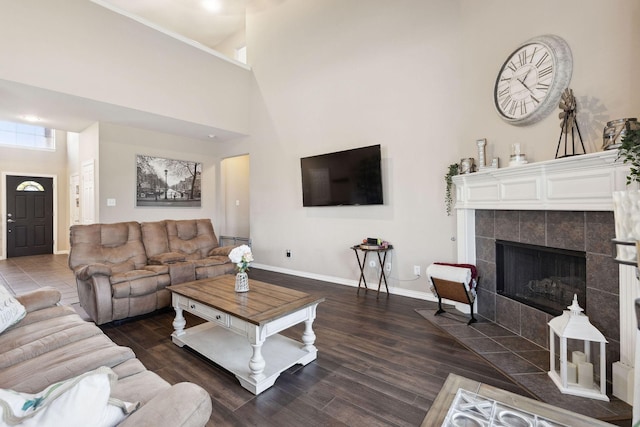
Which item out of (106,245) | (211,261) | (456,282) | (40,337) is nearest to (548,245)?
(456,282)

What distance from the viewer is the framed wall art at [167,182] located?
18.4 feet

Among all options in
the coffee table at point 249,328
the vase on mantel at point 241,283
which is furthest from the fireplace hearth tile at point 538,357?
the vase on mantel at point 241,283

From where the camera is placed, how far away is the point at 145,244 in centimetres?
395

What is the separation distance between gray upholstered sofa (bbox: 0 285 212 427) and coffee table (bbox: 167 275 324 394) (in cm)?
71

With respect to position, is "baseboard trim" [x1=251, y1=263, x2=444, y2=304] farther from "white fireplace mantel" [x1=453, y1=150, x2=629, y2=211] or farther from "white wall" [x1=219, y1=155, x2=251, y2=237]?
"white wall" [x1=219, y1=155, x2=251, y2=237]

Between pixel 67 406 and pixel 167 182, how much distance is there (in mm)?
5880

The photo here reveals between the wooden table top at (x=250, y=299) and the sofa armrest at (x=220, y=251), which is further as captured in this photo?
the sofa armrest at (x=220, y=251)

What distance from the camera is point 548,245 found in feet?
8.05

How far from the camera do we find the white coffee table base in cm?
198

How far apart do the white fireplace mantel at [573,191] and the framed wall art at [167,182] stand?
529cm

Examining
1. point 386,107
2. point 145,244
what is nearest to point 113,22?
point 145,244

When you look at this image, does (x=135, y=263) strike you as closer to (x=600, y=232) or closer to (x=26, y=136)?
(x=600, y=232)

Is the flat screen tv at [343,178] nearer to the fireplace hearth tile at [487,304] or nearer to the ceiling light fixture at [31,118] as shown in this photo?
the fireplace hearth tile at [487,304]

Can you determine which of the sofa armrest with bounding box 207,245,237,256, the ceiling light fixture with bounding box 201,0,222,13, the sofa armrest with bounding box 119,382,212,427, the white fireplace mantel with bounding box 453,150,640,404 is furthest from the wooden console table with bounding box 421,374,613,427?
the ceiling light fixture with bounding box 201,0,222,13
